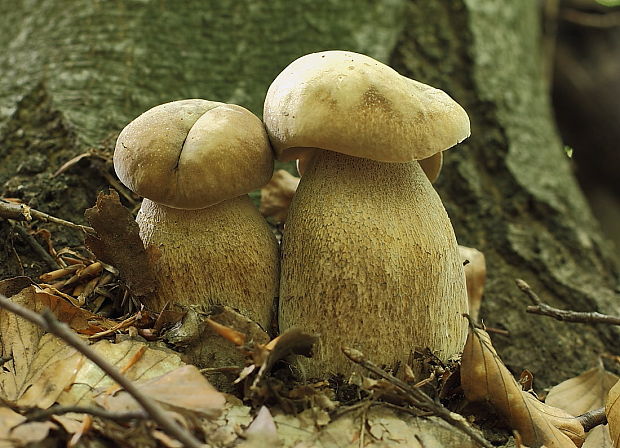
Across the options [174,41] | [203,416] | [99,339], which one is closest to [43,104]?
[174,41]

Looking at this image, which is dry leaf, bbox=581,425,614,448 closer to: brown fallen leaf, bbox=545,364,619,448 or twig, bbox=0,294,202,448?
brown fallen leaf, bbox=545,364,619,448

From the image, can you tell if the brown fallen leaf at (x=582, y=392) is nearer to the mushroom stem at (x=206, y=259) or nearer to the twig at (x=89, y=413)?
the mushroom stem at (x=206, y=259)

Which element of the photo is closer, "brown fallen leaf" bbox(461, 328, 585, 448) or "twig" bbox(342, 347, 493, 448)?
"twig" bbox(342, 347, 493, 448)

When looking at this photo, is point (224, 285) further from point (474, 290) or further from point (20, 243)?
point (474, 290)

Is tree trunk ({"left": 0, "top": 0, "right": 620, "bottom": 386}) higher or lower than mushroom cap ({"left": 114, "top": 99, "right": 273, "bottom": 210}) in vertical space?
lower

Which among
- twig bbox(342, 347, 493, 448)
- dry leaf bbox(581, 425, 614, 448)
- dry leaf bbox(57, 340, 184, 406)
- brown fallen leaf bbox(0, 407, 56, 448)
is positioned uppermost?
brown fallen leaf bbox(0, 407, 56, 448)

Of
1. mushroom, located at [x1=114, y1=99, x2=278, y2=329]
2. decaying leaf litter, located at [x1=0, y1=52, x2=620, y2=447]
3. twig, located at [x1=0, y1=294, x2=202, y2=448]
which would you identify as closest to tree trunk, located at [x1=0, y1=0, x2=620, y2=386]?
decaying leaf litter, located at [x1=0, y1=52, x2=620, y2=447]

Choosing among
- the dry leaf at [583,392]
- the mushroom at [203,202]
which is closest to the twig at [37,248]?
the mushroom at [203,202]
